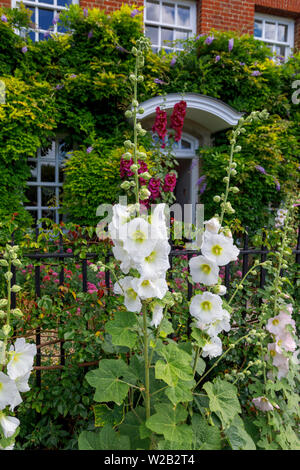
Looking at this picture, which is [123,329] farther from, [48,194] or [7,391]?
[48,194]

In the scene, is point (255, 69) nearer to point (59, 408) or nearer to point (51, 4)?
point (51, 4)

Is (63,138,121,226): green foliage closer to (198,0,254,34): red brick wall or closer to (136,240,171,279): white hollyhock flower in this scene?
(198,0,254,34): red brick wall

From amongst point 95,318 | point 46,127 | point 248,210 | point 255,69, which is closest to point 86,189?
point 46,127

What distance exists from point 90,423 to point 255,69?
258 inches

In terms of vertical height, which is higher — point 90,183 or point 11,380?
point 90,183

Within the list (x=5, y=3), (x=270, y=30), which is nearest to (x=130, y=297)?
(x=5, y=3)

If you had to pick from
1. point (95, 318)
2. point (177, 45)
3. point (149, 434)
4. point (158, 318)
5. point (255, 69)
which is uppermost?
point (177, 45)

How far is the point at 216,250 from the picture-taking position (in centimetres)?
125

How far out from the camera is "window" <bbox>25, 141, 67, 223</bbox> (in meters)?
5.95

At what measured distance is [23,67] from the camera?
5.27 meters

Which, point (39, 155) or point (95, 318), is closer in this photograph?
point (95, 318)

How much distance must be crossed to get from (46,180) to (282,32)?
631 centimetres
